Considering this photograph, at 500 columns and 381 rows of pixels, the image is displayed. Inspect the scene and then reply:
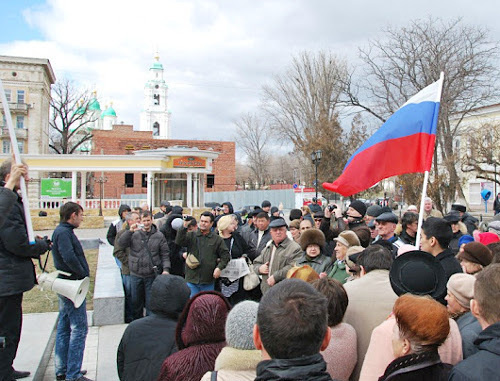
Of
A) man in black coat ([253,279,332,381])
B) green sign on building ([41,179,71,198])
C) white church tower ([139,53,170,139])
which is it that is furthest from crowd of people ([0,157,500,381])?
white church tower ([139,53,170,139])

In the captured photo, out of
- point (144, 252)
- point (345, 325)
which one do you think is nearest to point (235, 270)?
point (144, 252)

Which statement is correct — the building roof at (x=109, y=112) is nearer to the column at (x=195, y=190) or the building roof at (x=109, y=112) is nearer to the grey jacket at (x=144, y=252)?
the column at (x=195, y=190)

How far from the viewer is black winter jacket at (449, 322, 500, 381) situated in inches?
83.0

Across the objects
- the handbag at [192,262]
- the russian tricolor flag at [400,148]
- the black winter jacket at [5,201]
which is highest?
the russian tricolor flag at [400,148]

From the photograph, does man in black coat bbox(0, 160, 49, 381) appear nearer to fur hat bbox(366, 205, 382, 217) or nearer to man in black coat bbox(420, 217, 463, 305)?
man in black coat bbox(420, 217, 463, 305)

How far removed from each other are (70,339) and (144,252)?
2.21 m

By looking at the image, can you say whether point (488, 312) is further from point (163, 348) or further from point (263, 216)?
point (263, 216)

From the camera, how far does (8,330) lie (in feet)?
14.0

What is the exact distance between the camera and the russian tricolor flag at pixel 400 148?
5.36 meters

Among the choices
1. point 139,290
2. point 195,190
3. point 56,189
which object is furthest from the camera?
point 195,190

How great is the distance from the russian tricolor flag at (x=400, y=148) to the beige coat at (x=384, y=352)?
2.95 meters

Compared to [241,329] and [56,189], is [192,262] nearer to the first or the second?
[241,329]

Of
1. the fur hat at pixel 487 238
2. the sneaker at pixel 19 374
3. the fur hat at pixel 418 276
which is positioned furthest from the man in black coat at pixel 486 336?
the sneaker at pixel 19 374

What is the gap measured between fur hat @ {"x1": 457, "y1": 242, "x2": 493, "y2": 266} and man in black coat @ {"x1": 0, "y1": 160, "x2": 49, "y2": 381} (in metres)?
4.10
